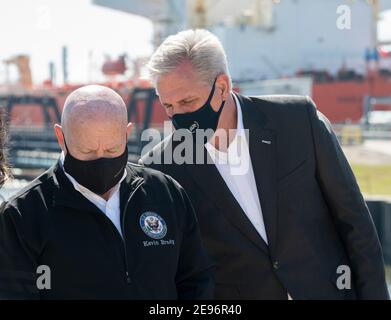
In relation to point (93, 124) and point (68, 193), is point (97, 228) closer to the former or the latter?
point (68, 193)

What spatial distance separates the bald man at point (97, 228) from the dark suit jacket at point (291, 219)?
1.01 ft

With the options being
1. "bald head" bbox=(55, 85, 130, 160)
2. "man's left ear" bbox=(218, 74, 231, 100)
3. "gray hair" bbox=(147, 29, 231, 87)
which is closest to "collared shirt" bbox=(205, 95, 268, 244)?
"man's left ear" bbox=(218, 74, 231, 100)

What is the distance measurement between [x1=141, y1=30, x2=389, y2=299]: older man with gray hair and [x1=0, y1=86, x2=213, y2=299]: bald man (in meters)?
0.31

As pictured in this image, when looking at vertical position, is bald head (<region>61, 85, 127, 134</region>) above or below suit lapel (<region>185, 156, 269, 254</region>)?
above

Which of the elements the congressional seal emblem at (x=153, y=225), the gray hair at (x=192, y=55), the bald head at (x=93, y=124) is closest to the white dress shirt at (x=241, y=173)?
the gray hair at (x=192, y=55)

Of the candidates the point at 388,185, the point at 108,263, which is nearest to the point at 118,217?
the point at 108,263

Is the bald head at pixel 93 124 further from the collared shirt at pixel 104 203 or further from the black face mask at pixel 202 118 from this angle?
the black face mask at pixel 202 118

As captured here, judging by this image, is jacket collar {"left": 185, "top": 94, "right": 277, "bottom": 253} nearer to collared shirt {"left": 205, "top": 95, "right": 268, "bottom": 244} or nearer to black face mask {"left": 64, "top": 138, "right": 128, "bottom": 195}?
collared shirt {"left": 205, "top": 95, "right": 268, "bottom": 244}

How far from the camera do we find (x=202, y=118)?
8.39 feet

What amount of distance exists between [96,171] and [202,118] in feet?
2.16

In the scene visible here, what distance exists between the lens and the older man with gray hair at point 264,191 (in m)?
2.47

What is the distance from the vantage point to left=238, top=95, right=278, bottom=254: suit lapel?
8.08 ft

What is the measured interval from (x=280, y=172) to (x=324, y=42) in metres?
28.3

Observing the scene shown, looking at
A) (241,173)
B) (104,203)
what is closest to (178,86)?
(241,173)
